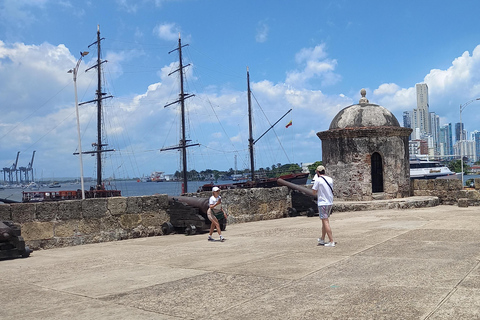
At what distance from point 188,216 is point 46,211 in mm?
2840

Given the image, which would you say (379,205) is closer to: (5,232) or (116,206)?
(116,206)

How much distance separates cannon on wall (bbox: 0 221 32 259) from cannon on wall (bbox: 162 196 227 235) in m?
3.33

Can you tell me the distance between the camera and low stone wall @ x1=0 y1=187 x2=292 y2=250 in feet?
29.6

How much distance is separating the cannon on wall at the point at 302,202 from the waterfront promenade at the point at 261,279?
5.03 m

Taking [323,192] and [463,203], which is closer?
[323,192]

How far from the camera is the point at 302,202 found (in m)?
13.9

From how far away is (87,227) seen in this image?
969cm

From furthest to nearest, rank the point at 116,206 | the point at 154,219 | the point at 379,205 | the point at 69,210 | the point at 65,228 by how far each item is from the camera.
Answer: the point at 379,205 < the point at 154,219 < the point at 116,206 < the point at 69,210 < the point at 65,228

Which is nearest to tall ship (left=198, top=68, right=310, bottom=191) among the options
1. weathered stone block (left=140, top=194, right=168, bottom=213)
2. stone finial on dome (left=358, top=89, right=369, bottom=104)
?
stone finial on dome (left=358, top=89, right=369, bottom=104)

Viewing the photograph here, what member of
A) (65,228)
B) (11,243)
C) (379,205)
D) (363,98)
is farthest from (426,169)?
(11,243)

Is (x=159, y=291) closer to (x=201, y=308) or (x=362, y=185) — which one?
(x=201, y=308)

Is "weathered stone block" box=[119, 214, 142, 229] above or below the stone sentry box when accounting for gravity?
below

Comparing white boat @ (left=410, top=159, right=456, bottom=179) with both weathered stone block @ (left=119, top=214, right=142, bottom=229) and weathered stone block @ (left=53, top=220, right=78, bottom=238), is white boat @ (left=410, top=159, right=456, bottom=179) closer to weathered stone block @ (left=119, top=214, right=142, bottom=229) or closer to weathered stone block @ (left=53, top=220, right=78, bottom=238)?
weathered stone block @ (left=119, top=214, right=142, bottom=229)

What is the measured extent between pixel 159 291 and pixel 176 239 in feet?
15.9
